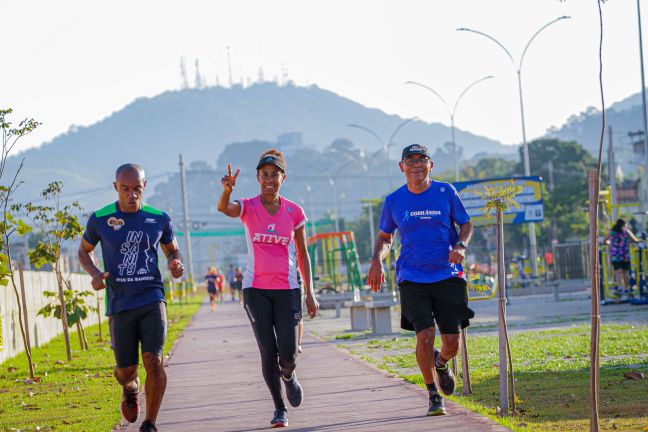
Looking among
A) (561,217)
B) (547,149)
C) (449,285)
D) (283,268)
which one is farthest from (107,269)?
(547,149)

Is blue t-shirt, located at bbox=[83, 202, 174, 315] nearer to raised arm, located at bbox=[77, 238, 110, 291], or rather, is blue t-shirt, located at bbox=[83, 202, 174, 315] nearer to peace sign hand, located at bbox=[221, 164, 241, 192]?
raised arm, located at bbox=[77, 238, 110, 291]

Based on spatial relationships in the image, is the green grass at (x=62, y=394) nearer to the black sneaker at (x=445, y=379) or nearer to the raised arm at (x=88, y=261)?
the raised arm at (x=88, y=261)

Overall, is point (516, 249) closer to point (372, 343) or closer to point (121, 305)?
point (372, 343)

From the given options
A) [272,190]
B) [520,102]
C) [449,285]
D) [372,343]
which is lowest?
[372,343]

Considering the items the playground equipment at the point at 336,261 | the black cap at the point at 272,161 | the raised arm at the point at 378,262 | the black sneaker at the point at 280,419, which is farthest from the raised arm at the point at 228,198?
the playground equipment at the point at 336,261

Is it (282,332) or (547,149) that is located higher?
(547,149)

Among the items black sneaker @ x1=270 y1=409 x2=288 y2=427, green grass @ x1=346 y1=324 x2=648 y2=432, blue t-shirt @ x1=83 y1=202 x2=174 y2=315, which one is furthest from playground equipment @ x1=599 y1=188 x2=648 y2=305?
blue t-shirt @ x1=83 y1=202 x2=174 y2=315

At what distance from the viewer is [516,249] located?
88812 mm

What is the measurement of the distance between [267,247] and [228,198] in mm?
617

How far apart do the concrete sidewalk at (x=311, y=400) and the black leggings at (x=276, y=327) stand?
1.33 feet

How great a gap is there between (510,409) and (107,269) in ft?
10.7

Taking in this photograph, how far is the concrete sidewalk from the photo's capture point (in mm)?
8977

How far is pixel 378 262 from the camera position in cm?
918

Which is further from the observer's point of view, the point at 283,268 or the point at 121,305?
the point at 283,268
